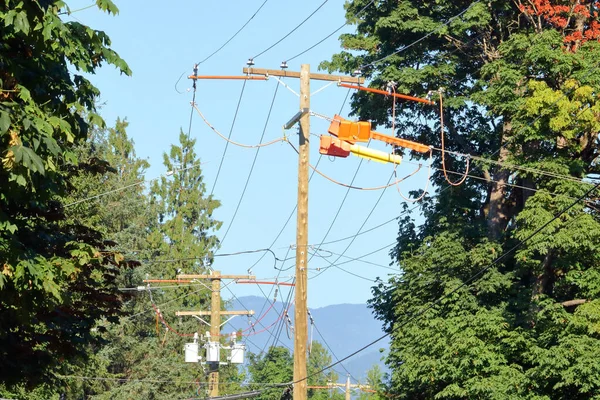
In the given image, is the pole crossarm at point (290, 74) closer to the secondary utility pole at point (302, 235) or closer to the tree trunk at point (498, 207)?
the secondary utility pole at point (302, 235)

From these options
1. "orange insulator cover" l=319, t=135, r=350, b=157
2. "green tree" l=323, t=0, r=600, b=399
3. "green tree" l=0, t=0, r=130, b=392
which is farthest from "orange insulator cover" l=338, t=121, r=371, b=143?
"green tree" l=323, t=0, r=600, b=399

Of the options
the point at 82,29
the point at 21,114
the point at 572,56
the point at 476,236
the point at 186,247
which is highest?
the point at 186,247

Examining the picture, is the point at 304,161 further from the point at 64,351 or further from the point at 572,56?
the point at 572,56

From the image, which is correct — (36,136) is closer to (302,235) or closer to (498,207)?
(302,235)

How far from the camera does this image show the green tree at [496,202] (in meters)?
32.5

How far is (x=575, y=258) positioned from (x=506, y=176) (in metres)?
7.28

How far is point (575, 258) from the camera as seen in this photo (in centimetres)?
3300

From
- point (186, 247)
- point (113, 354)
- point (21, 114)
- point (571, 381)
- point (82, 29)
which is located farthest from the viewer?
point (186, 247)

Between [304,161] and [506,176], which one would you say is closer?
[304,161]

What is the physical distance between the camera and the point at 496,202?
132 feet

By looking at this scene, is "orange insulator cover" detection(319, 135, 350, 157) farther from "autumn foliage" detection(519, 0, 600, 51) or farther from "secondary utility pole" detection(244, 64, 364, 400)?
"autumn foliage" detection(519, 0, 600, 51)

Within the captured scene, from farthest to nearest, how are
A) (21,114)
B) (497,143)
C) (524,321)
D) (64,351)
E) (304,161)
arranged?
(497,143), (524,321), (304,161), (64,351), (21,114)

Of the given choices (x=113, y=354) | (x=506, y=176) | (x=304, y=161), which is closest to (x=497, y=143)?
(x=506, y=176)

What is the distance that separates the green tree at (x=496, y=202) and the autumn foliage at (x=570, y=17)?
0.07m
